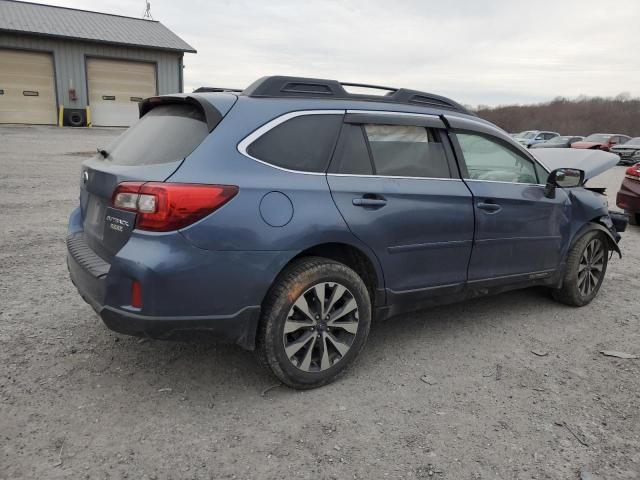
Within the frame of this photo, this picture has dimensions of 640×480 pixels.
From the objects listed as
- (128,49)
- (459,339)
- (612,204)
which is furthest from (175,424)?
(128,49)

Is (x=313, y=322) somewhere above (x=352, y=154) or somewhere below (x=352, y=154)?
below

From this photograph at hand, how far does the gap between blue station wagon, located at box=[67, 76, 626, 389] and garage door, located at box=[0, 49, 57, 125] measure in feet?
83.2

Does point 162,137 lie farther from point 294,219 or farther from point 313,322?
point 313,322

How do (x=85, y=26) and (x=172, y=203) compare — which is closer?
(x=172, y=203)

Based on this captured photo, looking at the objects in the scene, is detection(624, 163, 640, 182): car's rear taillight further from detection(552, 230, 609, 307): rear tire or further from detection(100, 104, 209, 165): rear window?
detection(100, 104, 209, 165): rear window

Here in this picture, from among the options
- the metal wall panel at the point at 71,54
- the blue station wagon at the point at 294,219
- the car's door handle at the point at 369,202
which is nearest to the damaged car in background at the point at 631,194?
the blue station wagon at the point at 294,219

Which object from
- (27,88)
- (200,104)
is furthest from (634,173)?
(27,88)

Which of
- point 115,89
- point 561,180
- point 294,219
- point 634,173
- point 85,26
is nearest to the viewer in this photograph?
point 294,219

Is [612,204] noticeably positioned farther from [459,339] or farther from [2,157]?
[2,157]

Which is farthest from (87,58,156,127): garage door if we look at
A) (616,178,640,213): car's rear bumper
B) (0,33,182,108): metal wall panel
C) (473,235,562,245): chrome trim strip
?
(473,235,562,245): chrome trim strip

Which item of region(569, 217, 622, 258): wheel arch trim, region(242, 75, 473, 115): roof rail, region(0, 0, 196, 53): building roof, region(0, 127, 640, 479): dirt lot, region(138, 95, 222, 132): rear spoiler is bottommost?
region(0, 127, 640, 479): dirt lot

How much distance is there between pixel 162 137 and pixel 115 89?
1053 inches

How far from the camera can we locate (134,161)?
2.91 m

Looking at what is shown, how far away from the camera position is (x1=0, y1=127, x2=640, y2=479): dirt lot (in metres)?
2.42
